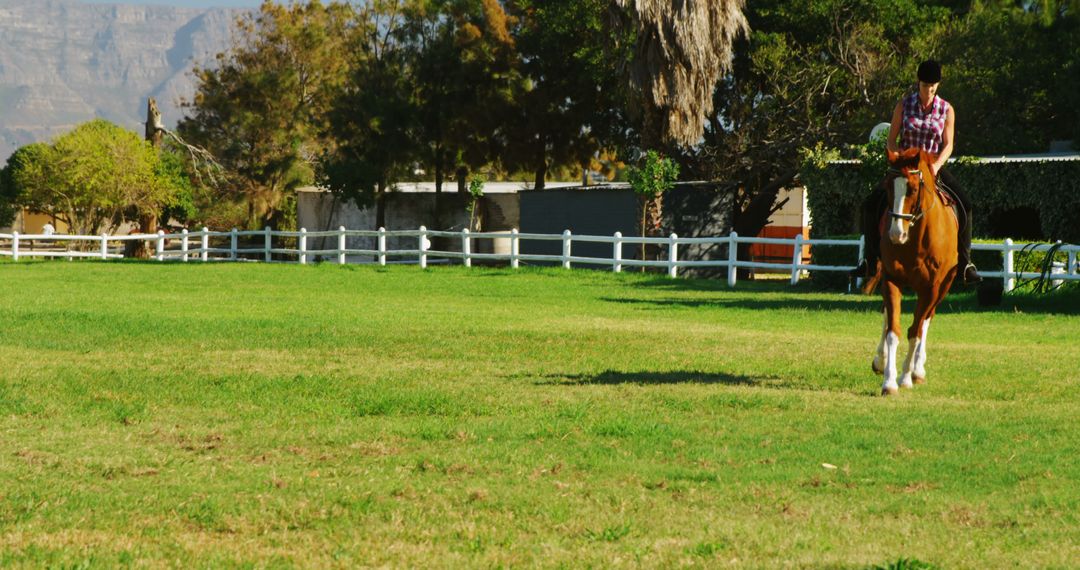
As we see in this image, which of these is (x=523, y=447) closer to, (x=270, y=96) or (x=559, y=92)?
(x=559, y=92)

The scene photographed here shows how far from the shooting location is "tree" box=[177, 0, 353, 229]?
249 feet

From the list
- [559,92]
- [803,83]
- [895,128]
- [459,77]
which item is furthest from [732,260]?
[459,77]

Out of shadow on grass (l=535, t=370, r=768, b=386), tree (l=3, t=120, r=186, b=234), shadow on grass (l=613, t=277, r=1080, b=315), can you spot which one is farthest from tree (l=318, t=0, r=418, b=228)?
shadow on grass (l=535, t=370, r=768, b=386)

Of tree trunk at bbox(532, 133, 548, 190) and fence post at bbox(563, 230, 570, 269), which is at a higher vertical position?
tree trunk at bbox(532, 133, 548, 190)

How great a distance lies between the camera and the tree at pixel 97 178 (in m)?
64.6

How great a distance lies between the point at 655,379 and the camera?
41.0 ft

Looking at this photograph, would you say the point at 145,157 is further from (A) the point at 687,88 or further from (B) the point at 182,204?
(A) the point at 687,88

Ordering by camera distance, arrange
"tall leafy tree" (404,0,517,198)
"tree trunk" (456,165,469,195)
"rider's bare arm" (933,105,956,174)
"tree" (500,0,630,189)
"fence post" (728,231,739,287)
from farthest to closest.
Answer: "tree trunk" (456,165,469,195) → "tall leafy tree" (404,0,517,198) → "tree" (500,0,630,189) → "fence post" (728,231,739,287) → "rider's bare arm" (933,105,956,174)

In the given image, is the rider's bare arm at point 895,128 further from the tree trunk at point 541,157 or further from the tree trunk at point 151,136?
the tree trunk at point 541,157

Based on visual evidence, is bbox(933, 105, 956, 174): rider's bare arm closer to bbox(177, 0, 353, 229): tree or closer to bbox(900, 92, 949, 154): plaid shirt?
bbox(900, 92, 949, 154): plaid shirt

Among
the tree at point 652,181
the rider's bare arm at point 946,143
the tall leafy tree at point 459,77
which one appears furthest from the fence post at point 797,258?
the tall leafy tree at point 459,77

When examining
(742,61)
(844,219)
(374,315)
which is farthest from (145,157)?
(374,315)

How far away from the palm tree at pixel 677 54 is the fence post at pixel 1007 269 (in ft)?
51.6

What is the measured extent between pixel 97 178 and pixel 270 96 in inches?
596
